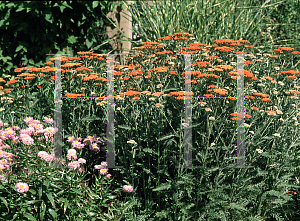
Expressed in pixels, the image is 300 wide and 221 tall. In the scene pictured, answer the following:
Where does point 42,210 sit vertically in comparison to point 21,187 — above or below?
below

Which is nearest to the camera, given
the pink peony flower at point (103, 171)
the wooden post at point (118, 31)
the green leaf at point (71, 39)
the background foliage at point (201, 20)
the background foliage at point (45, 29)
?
the pink peony flower at point (103, 171)

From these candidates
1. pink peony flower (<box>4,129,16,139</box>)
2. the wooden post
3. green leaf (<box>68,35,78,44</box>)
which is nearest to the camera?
pink peony flower (<box>4,129,16,139</box>)

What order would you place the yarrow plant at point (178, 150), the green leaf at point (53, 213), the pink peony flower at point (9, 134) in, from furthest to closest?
1. the pink peony flower at point (9, 134)
2. the yarrow plant at point (178, 150)
3. the green leaf at point (53, 213)

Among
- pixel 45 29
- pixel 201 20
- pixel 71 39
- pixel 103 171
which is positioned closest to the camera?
pixel 103 171

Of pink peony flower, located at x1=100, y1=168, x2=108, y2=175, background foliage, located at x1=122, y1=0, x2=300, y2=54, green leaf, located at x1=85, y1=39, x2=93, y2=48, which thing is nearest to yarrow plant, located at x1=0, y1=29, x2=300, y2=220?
pink peony flower, located at x1=100, y1=168, x2=108, y2=175

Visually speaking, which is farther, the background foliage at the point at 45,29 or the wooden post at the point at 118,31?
the wooden post at the point at 118,31

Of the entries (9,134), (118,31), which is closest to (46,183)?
(9,134)

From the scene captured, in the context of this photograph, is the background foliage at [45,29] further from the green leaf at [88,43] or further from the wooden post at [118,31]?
the wooden post at [118,31]

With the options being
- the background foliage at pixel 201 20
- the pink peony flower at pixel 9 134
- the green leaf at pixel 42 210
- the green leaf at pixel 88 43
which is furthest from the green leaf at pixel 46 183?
the green leaf at pixel 88 43

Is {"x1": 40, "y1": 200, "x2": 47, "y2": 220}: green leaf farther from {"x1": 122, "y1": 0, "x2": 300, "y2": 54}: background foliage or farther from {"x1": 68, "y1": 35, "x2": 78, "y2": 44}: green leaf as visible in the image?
{"x1": 68, "y1": 35, "x2": 78, "y2": 44}: green leaf

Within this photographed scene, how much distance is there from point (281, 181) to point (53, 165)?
2053 mm

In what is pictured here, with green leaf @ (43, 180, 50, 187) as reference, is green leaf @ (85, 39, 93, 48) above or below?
above

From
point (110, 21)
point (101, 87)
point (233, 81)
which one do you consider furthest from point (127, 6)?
point (233, 81)

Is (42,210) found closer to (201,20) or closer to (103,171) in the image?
(103,171)
